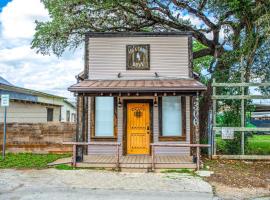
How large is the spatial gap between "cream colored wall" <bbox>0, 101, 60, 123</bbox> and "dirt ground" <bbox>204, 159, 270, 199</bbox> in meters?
9.55

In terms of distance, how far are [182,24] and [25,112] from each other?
9.57 meters

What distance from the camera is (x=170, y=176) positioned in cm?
906

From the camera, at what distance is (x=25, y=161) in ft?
37.2

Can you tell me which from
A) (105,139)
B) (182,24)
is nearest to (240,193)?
(105,139)

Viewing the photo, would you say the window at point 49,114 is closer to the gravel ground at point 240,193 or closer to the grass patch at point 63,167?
the grass patch at point 63,167

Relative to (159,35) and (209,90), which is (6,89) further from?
(209,90)

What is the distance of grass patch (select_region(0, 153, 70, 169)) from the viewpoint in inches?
409

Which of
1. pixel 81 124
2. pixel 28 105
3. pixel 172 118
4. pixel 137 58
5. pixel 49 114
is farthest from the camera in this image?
pixel 49 114

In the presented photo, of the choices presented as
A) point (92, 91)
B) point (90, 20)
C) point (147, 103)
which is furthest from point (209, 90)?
point (90, 20)

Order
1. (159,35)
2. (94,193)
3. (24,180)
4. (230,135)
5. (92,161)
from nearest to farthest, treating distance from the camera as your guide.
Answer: (94,193)
(24,180)
(92,161)
(230,135)
(159,35)

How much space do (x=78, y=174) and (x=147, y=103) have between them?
4.44 metres

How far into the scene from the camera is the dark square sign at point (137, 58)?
12781 millimetres

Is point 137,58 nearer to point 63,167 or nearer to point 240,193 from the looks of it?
point 63,167

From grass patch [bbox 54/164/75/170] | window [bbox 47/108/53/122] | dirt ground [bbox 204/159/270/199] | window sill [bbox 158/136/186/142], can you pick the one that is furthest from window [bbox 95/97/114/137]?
window [bbox 47/108/53/122]
